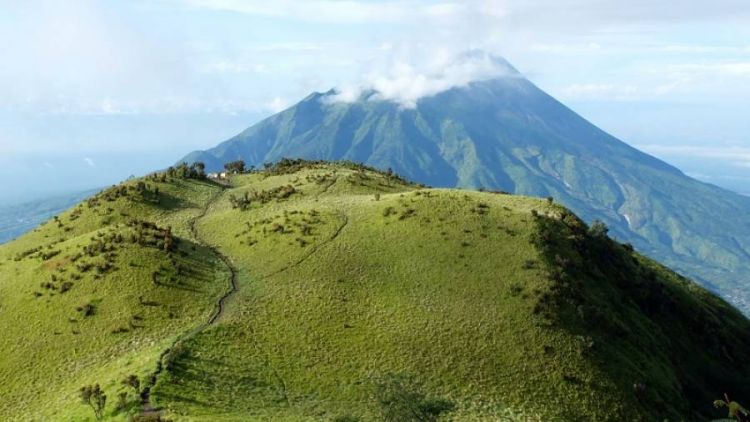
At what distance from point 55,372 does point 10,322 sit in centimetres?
1081

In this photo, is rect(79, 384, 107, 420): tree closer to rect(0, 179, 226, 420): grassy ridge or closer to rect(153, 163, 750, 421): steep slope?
rect(0, 179, 226, 420): grassy ridge

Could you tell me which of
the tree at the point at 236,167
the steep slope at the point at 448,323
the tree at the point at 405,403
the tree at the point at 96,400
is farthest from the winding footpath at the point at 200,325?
the tree at the point at 236,167

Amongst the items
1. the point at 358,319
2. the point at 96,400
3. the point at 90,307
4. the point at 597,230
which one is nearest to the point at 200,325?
the point at 90,307

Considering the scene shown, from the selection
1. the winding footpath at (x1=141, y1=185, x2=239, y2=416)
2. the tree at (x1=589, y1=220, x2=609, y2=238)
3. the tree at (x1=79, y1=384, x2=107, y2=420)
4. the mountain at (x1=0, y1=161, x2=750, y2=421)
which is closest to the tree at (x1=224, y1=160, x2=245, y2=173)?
the winding footpath at (x1=141, y1=185, x2=239, y2=416)

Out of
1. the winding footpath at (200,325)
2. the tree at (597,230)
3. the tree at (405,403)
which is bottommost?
the tree at (405,403)

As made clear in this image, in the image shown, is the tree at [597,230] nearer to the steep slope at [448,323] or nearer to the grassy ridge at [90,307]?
the steep slope at [448,323]

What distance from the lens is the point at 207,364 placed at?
149ft

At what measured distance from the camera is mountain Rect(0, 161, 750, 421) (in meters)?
43.8

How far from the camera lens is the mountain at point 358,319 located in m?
43.8

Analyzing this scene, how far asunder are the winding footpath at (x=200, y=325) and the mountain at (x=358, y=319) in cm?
21

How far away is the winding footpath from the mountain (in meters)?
0.21

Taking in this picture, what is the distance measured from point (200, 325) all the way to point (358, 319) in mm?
13154

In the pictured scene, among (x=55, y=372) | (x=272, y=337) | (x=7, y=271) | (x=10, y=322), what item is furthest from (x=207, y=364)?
(x=7, y=271)

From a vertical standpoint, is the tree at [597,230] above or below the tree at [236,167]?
below
